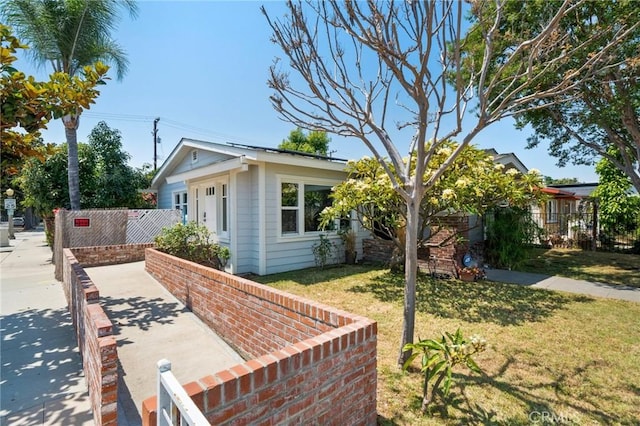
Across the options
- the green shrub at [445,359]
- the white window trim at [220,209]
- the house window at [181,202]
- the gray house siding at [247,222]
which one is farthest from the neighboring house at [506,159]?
the house window at [181,202]

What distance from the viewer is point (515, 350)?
390 cm

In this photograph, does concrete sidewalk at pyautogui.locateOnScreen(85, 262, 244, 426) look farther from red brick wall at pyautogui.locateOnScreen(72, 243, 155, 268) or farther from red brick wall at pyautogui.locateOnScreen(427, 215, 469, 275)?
red brick wall at pyautogui.locateOnScreen(427, 215, 469, 275)

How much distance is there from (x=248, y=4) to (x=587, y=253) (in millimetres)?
14294

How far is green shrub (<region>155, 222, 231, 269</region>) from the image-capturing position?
309 inches

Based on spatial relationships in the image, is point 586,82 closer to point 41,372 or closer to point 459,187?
point 459,187

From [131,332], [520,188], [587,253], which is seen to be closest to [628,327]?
[520,188]

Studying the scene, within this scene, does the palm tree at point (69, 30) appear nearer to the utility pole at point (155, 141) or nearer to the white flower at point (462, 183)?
the white flower at point (462, 183)

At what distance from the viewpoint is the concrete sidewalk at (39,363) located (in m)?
2.89

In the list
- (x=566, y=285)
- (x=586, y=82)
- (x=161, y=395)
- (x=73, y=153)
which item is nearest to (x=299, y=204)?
(x=566, y=285)

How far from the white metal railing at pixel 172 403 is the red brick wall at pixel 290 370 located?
182 mm

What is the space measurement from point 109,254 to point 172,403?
32.3 ft

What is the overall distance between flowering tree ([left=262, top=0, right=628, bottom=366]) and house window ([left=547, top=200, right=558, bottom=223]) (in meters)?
16.5

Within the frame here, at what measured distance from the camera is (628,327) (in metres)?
4.65

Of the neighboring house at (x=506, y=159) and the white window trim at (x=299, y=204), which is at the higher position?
the neighboring house at (x=506, y=159)
